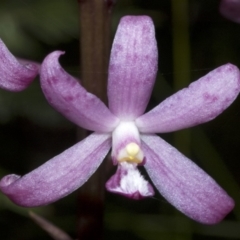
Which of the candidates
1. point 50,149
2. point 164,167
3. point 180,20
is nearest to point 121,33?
point 164,167

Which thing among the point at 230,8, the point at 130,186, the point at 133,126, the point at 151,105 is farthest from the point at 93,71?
the point at 151,105

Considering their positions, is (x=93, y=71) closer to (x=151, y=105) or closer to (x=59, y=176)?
(x=59, y=176)

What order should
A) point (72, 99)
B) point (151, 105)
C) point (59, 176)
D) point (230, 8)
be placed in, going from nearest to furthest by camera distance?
1. point (72, 99)
2. point (59, 176)
3. point (230, 8)
4. point (151, 105)

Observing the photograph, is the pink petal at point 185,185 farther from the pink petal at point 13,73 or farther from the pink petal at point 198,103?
the pink petal at point 13,73

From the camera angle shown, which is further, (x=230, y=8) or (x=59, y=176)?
(x=230, y=8)

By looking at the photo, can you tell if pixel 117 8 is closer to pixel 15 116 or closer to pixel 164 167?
pixel 15 116

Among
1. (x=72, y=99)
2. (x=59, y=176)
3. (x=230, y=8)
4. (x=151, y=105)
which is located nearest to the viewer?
(x=72, y=99)
